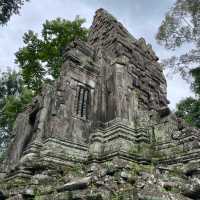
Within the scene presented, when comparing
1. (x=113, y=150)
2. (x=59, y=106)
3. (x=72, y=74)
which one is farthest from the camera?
(x=72, y=74)

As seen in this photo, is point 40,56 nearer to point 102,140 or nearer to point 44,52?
point 44,52

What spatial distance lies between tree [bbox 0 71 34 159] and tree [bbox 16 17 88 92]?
1.30m

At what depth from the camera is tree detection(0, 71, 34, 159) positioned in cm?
1896

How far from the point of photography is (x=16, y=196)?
5883 millimetres

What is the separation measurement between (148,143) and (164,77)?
775 centimetres

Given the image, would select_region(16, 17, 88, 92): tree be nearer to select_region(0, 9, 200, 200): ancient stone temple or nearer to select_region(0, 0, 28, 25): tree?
select_region(0, 9, 200, 200): ancient stone temple

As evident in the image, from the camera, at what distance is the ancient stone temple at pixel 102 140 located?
16.2 ft

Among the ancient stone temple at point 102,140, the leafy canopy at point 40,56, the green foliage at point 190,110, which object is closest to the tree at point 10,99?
the leafy canopy at point 40,56

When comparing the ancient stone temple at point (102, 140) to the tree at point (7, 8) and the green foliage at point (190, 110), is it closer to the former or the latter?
the tree at point (7, 8)

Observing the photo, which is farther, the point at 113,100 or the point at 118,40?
the point at 118,40

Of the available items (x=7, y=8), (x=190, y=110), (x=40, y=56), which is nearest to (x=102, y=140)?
(x=7, y=8)

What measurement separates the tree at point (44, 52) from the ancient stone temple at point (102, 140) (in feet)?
22.2

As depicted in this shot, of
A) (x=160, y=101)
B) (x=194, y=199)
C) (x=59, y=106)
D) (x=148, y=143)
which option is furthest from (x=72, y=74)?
(x=194, y=199)

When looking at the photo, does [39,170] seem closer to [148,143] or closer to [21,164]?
[21,164]
